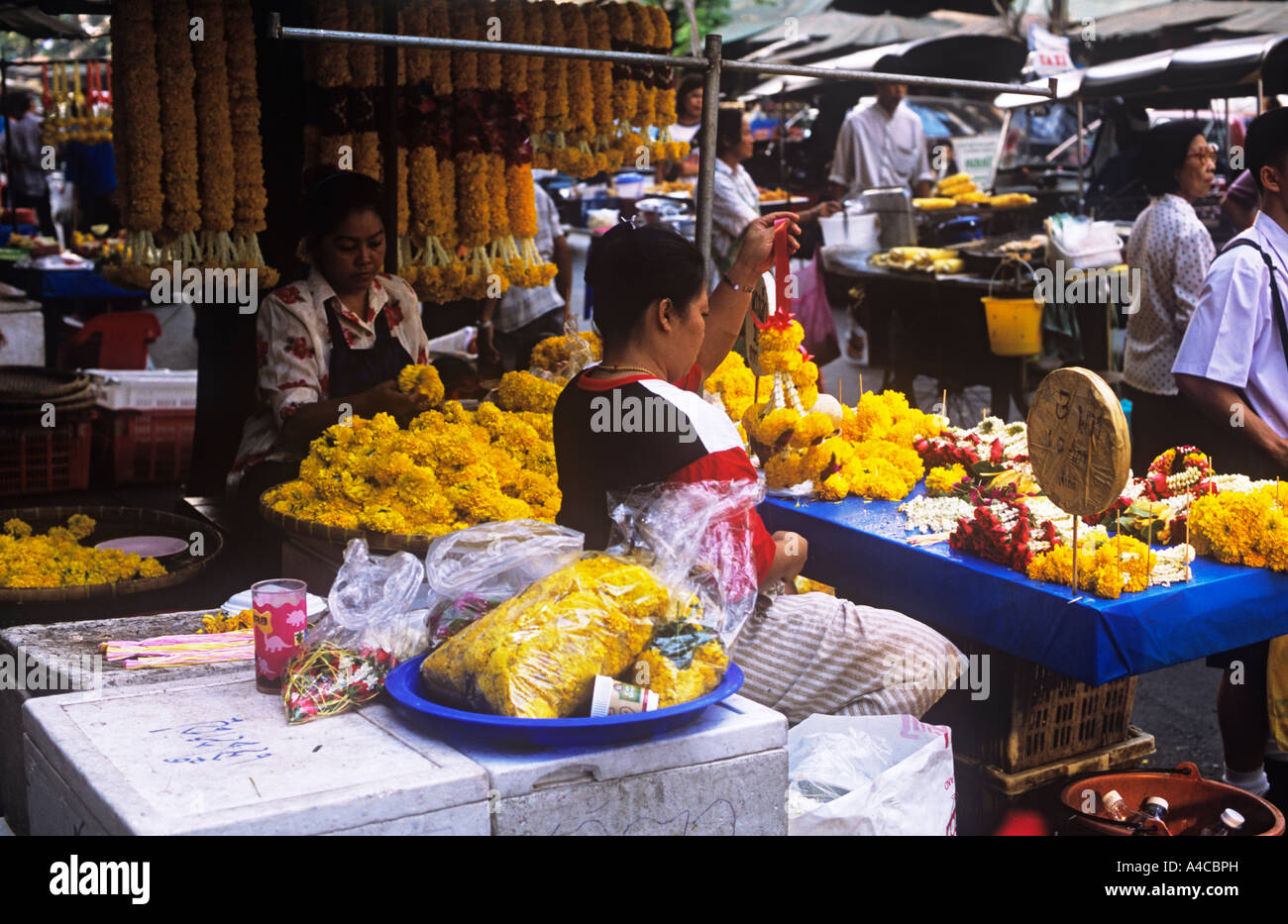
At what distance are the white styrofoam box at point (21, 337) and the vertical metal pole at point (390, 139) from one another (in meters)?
4.40

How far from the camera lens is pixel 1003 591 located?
3.04 metres

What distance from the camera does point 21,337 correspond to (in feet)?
25.6

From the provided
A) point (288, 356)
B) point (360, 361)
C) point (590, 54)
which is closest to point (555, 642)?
point (590, 54)

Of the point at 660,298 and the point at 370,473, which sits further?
the point at 370,473

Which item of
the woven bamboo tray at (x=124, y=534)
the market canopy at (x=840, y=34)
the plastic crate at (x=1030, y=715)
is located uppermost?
the market canopy at (x=840, y=34)

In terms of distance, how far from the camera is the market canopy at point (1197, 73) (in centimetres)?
915

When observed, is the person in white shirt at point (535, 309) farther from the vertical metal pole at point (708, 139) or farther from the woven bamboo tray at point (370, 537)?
the vertical metal pole at point (708, 139)

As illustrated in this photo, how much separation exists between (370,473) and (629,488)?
1268 millimetres

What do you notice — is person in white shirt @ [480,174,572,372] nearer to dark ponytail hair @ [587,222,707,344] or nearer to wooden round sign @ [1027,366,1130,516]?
wooden round sign @ [1027,366,1130,516]

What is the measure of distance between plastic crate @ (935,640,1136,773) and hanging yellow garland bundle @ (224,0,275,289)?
2607 mm

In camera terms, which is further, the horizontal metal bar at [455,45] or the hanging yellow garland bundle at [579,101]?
the hanging yellow garland bundle at [579,101]

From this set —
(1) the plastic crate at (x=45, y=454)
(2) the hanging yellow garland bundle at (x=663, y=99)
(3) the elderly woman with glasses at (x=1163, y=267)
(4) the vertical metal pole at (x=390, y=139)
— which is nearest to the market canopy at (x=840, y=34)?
(3) the elderly woman with glasses at (x=1163, y=267)
